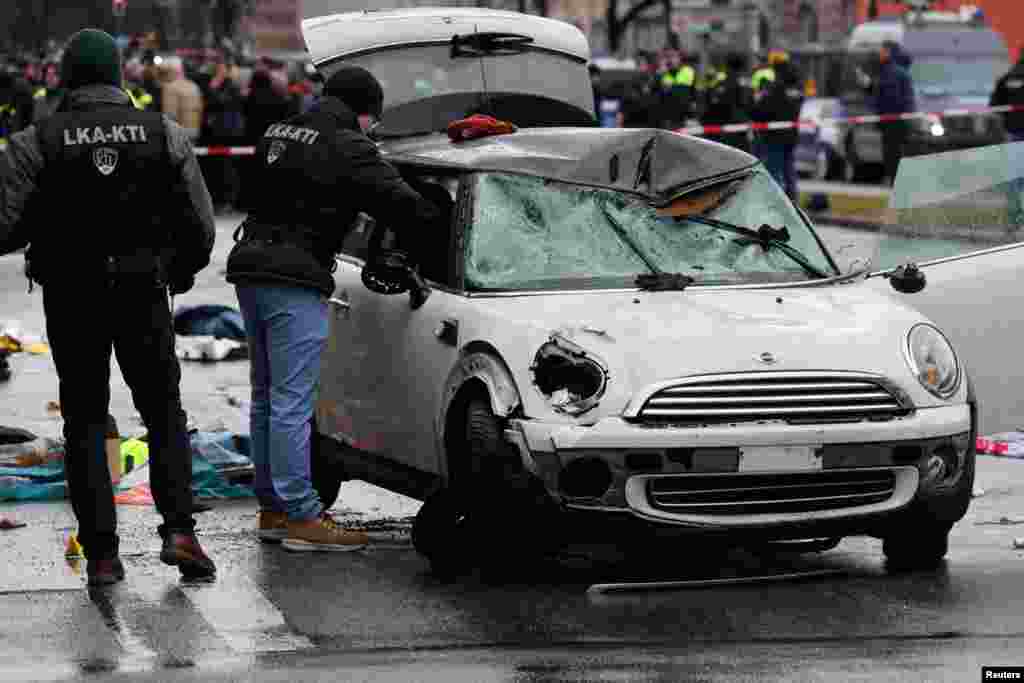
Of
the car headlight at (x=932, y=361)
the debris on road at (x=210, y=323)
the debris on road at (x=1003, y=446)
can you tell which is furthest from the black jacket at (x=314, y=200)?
the debris on road at (x=210, y=323)

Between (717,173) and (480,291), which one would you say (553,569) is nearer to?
(480,291)

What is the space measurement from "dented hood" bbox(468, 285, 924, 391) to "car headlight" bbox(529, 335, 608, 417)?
4 cm

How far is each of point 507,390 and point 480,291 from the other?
0.69 meters

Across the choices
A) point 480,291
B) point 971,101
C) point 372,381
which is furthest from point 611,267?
point 971,101

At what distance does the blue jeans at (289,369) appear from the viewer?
8.72 metres

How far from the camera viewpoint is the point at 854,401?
7844 millimetres

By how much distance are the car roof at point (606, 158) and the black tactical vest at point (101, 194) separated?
137 centimetres

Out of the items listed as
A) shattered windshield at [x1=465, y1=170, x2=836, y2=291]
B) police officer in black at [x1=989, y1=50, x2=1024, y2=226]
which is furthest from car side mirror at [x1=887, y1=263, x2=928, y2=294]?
police officer in black at [x1=989, y1=50, x2=1024, y2=226]

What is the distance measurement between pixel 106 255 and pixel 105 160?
0.31 meters

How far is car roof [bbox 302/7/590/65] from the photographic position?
11.8 meters

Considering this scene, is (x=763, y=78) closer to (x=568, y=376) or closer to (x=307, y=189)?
(x=307, y=189)

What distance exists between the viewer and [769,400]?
7.75m

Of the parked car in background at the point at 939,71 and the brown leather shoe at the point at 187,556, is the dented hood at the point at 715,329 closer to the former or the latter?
the brown leather shoe at the point at 187,556

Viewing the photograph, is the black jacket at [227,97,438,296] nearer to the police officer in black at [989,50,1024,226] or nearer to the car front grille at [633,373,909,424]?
the car front grille at [633,373,909,424]
